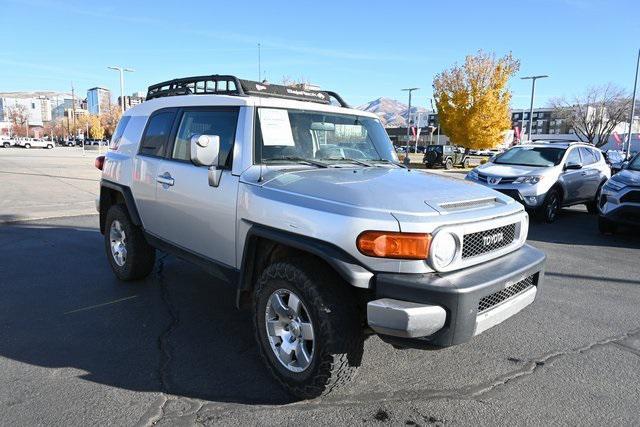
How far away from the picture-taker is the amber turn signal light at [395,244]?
2.65 meters

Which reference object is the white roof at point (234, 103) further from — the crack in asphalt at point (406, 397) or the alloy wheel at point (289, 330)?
the crack in asphalt at point (406, 397)

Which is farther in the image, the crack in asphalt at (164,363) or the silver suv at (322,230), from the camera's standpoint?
the crack in asphalt at (164,363)

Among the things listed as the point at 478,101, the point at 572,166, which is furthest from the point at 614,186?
the point at 478,101

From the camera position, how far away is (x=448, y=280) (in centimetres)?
268

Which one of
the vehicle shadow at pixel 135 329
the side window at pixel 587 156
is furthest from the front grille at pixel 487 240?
the side window at pixel 587 156

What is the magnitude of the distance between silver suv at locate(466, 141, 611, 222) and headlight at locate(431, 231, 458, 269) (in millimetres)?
7270

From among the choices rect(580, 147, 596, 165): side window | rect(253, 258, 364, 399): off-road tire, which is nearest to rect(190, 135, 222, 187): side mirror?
rect(253, 258, 364, 399): off-road tire

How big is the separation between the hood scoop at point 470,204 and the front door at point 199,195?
4.87 feet

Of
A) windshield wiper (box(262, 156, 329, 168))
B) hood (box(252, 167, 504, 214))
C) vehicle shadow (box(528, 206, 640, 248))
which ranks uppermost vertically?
windshield wiper (box(262, 156, 329, 168))

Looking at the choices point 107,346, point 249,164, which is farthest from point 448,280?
point 107,346

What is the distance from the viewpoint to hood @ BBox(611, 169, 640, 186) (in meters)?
7.77

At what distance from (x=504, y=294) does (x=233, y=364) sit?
194 cm

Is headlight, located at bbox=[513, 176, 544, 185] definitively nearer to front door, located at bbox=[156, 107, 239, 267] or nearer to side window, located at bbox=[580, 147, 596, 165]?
side window, located at bbox=[580, 147, 596, 165]

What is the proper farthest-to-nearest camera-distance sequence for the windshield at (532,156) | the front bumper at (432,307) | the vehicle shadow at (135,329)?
the windshield at (532,156), the vehicle shadow at (135,329), the front bumper at (432,307)
